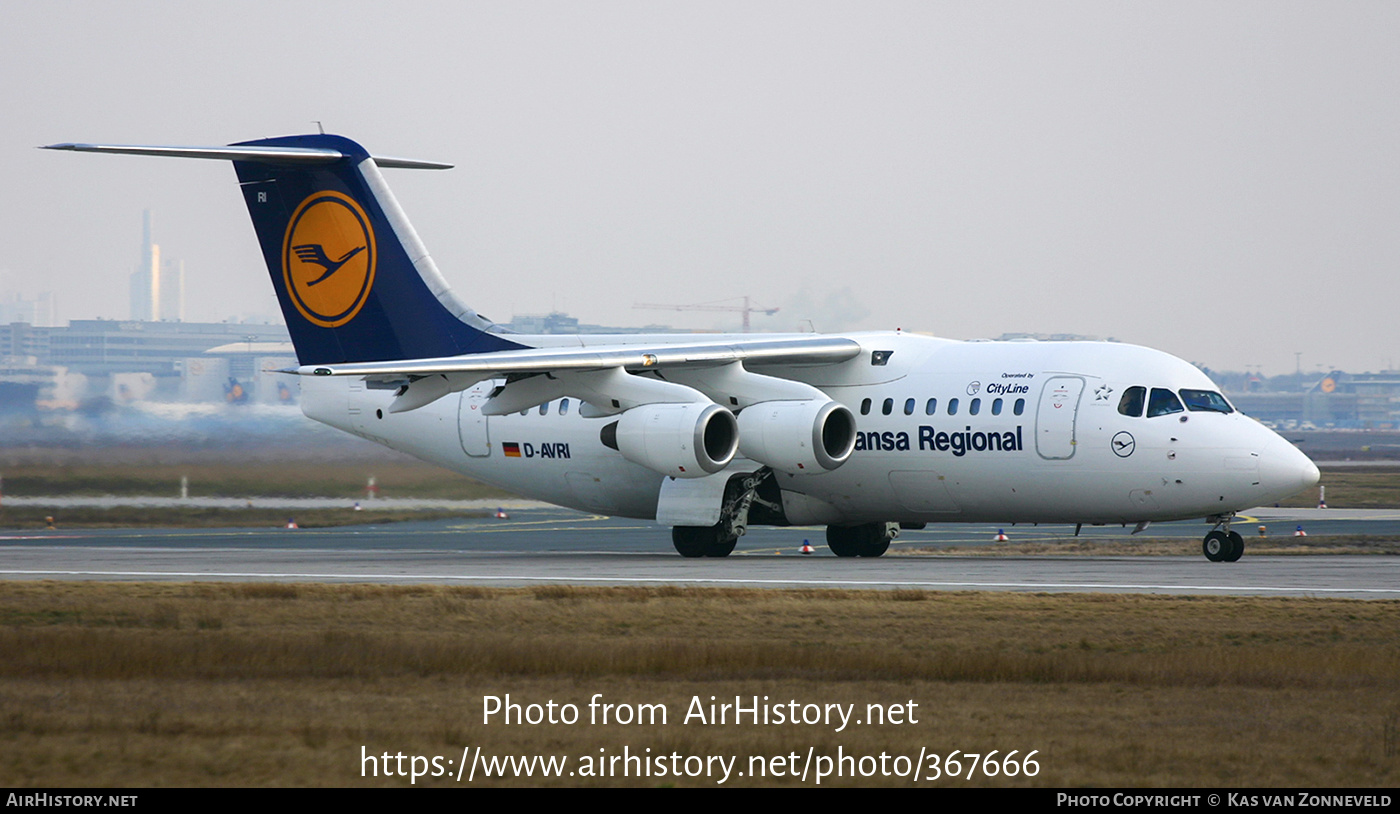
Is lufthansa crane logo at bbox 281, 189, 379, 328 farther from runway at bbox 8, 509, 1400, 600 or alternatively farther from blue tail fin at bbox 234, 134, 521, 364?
runway at bbox 8, 509, 1400, 600

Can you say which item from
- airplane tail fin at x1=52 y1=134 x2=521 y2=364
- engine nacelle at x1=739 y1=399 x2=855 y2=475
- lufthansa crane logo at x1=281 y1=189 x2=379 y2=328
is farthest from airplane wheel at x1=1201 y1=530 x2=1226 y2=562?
lufthansa crane logo at x1=281 y1=189 x2=379 y2=328

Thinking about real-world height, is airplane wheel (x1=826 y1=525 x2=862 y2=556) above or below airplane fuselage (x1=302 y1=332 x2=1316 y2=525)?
below

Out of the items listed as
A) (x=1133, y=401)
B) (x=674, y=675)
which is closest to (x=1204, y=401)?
(x=1133, y=401)

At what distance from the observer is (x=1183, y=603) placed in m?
16.8

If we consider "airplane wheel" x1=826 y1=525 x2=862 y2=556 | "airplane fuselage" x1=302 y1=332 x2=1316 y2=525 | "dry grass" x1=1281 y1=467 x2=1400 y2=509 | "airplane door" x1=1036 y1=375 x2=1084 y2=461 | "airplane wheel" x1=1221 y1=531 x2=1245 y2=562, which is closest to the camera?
"airplane fuselage" x1=302 y1=332 x2=1316 y2=525

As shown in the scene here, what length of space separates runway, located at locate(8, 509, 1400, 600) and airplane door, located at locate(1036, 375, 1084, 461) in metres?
1.69

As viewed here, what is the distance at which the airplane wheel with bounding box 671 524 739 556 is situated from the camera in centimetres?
2567

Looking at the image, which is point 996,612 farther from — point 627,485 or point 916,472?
point 627,485

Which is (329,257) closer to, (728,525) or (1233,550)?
(728,525)

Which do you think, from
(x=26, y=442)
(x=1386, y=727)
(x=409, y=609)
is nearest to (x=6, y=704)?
(x=409, y=609)
